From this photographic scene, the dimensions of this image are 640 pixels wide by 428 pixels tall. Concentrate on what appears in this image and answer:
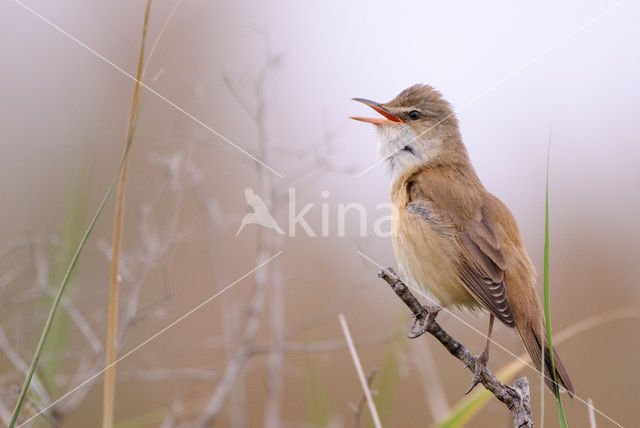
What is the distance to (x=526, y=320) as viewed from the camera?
3.18 meters

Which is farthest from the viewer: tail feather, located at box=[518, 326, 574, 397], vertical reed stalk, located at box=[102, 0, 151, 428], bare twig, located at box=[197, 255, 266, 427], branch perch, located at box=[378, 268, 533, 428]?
bare twig, located at box=[197, 255, 266, 427]

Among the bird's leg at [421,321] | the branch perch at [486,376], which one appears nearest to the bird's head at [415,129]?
the bird's leg at [421,321]

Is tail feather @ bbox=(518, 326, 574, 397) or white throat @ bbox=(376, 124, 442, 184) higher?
white throat @ bbox=(376, 124, 442, 184)

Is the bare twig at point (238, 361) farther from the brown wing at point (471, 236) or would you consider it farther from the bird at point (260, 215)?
the brown wing at point (471, 236)

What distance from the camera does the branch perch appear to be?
92.8 inches

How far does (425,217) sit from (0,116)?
16.6ft

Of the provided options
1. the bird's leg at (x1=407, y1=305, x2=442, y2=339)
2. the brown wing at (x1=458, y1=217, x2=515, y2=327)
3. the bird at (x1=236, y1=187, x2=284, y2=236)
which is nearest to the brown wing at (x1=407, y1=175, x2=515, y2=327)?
the brown wing at (x1=458, y1=217, x2=515, y2=327)

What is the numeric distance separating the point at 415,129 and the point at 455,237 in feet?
3.08

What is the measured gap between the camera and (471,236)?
344cm

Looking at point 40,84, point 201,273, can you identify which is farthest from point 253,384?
point 40,84

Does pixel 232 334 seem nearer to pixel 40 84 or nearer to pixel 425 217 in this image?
pixel 425 217

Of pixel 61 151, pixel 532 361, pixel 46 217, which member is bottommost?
pixel 532 361

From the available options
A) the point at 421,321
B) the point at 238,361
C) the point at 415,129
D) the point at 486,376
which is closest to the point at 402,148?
the point at 415,129

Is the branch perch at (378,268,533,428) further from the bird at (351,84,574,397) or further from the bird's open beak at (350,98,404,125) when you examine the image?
the bird's open beak at (350,98,404,125)
